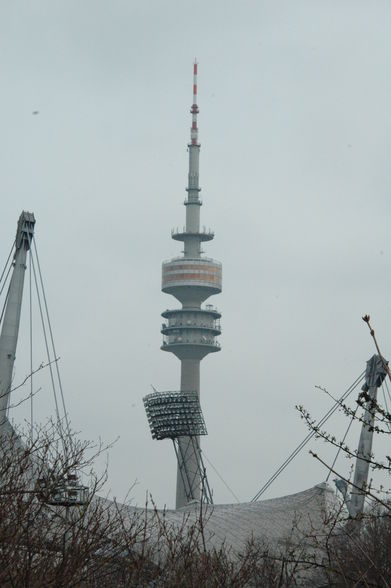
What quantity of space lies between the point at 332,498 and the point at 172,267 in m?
88.7

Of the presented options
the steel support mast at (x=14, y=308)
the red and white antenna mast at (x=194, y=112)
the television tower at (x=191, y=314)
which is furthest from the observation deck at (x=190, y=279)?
the steel support mast at (x=14, y=308)

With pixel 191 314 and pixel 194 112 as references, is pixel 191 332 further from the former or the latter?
pixel 194 112

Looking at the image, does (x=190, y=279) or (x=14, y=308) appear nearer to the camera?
(x=14, y=308)

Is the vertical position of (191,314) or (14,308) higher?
(191,314)

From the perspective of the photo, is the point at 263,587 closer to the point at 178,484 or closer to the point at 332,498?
the point at 332,498

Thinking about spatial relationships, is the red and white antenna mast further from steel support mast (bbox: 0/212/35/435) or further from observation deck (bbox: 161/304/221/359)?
steel support mast (bbox: 0/212/35/435)

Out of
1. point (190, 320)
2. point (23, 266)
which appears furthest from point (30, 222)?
point (190, 320)

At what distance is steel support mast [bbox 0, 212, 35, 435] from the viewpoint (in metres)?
67.9

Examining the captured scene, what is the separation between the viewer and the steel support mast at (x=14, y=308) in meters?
67.9

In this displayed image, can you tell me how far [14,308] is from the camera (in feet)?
230

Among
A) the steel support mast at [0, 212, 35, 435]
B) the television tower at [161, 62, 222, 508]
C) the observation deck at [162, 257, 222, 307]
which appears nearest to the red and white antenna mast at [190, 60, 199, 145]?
the television tower at [161, 62, 222, 508]

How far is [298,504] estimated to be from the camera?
336 feet

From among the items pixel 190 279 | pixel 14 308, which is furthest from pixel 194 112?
pixel 14 308

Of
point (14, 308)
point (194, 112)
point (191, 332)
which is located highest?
point (194, 112)
